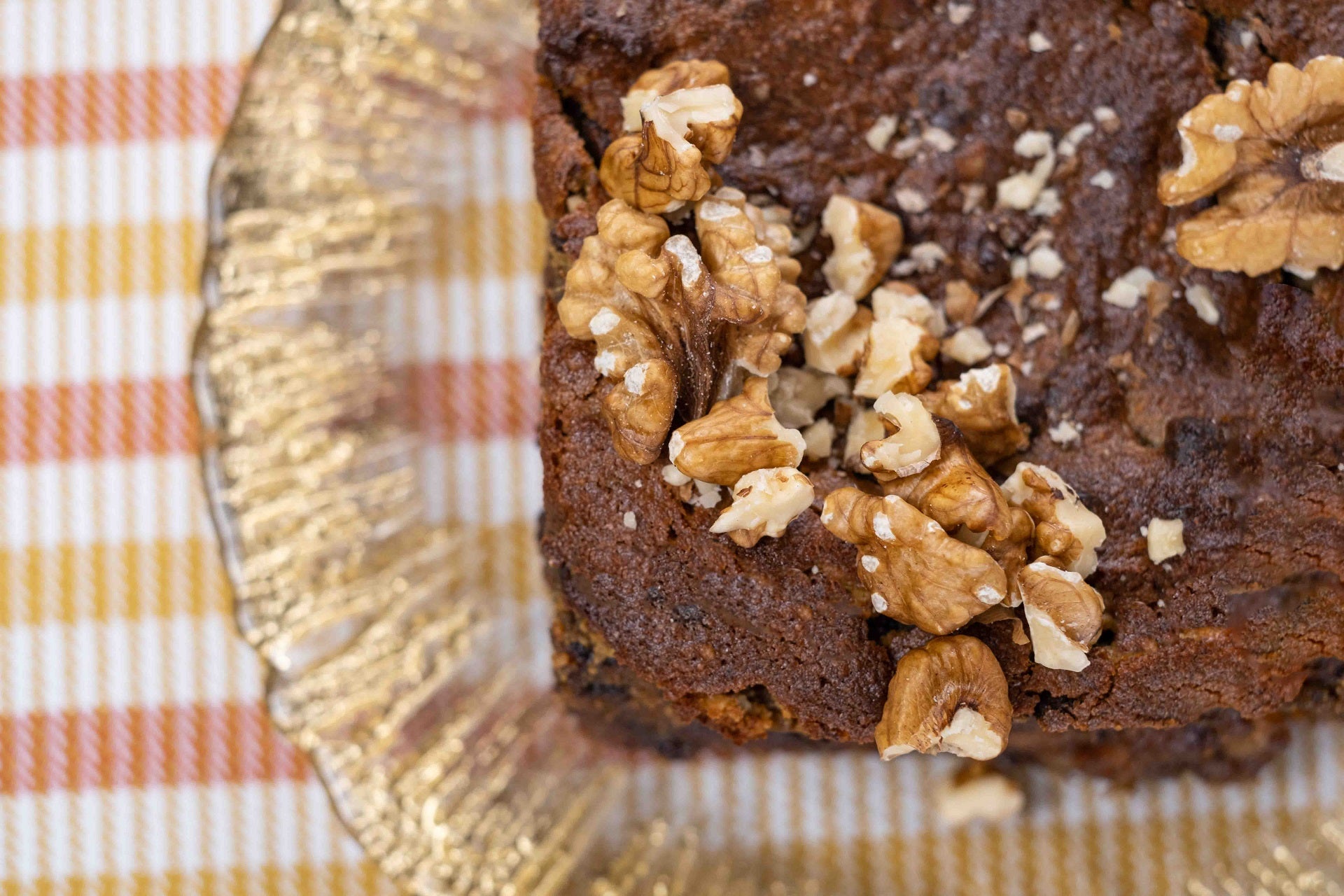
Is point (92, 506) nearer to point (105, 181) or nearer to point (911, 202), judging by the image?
point (105, 181)

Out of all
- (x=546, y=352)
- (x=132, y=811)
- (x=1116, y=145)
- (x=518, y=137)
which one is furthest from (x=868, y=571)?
(x=132, y=811)

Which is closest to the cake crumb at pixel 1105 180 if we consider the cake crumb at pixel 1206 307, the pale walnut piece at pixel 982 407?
the cake crumb at pixel 1206 307

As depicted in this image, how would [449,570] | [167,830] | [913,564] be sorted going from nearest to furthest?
[913,564] < [449,570] < [167,830]

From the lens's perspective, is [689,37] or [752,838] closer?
[689,37]

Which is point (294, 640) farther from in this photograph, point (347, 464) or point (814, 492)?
point (814, 492)

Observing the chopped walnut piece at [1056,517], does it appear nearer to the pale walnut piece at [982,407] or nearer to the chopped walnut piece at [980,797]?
the pale walnut piece at [982,407]

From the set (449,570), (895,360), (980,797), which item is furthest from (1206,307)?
(449,570)

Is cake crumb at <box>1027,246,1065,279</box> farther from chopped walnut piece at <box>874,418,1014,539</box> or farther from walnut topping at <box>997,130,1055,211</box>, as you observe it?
chopped walnut piece at <box>874,418,1014,539</box>
